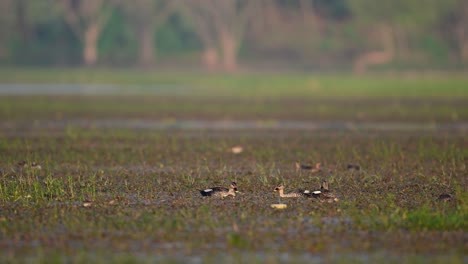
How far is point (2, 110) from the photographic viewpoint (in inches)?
1325

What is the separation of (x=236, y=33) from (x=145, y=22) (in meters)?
6.41

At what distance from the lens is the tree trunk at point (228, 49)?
75.8 metres

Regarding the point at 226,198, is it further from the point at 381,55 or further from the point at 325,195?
the point at 381,55

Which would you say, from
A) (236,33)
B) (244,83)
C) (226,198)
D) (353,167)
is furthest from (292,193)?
(236,33)

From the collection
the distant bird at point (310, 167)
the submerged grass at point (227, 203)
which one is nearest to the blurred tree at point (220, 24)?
the submerged grass at point (227, 203)

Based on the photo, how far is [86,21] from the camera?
75250 mm

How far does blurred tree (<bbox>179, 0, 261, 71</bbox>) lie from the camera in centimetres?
7619

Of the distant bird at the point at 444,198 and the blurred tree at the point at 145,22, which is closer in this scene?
the distant bird at the point at 444,198

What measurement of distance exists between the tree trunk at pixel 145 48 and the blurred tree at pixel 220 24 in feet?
12.1

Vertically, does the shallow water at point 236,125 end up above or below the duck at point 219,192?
below

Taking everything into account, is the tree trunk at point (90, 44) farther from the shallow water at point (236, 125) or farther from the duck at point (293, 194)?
the duck at point (293, 194)

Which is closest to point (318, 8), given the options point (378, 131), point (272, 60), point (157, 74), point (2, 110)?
point (272, 60)

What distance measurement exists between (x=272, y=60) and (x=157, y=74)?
11.9m

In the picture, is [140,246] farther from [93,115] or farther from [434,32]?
[434,32]
